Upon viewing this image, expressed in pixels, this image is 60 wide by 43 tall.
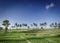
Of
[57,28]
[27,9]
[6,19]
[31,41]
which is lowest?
[31,41]

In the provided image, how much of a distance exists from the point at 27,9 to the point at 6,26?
84cm

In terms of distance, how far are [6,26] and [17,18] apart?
0.41m

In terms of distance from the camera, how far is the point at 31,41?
4.77 m

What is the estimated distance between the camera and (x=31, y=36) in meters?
4.94

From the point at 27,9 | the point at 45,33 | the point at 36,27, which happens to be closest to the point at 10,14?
the point at 27,9

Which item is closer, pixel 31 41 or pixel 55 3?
pixel 31 41

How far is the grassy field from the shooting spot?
15.6 feet

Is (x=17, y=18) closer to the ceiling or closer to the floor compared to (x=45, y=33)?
closer to the ceiling

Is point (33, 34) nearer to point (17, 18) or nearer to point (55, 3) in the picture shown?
point (17, 18)

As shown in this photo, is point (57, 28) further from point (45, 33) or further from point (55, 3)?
point (55, 3)

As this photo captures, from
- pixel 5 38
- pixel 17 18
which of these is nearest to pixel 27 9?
pixel 17 18

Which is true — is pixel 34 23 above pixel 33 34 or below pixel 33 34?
above

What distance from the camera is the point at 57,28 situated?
16.6 feet

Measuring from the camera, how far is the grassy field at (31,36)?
4770 millimetres
